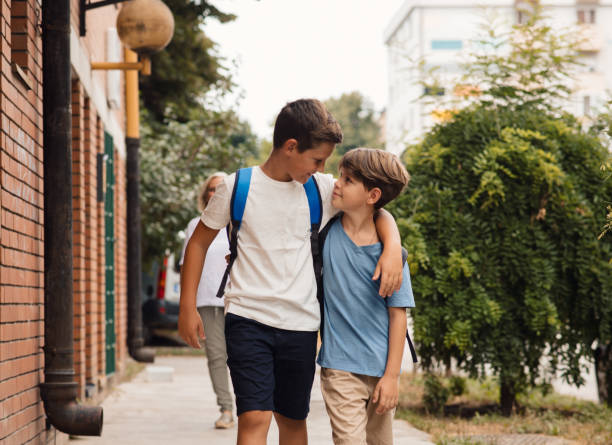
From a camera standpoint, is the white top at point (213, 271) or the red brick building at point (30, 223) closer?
the red brick building at point (30, 223)

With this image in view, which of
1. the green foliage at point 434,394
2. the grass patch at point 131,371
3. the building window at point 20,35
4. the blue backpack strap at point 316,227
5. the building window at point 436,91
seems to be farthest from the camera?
the grass patch at point 131,371

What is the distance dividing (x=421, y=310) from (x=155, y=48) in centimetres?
331

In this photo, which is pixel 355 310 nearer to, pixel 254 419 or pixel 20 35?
pixel 254 419

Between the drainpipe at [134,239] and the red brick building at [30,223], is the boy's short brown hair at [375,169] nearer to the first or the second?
the red brick building at [30,223]

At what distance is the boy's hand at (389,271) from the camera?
149 inches

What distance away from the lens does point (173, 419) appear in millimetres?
7953

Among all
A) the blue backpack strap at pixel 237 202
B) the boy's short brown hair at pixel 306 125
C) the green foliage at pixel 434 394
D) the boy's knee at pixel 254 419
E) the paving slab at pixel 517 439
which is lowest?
the paving slab at pixel 517 439

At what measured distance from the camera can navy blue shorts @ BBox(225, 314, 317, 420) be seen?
378cm

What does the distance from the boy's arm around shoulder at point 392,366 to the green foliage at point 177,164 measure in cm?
1350

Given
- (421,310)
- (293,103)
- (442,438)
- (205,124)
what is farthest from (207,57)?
(293,103)

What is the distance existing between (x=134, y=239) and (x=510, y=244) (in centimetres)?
612

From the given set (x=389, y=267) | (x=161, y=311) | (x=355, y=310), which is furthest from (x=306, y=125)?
(x=161, y=311)

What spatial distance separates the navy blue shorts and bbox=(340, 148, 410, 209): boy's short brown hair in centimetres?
68

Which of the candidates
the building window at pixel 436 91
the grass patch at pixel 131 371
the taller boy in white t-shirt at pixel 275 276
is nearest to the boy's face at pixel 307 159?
the taller boy in white t-shirt at pixel 275 276
